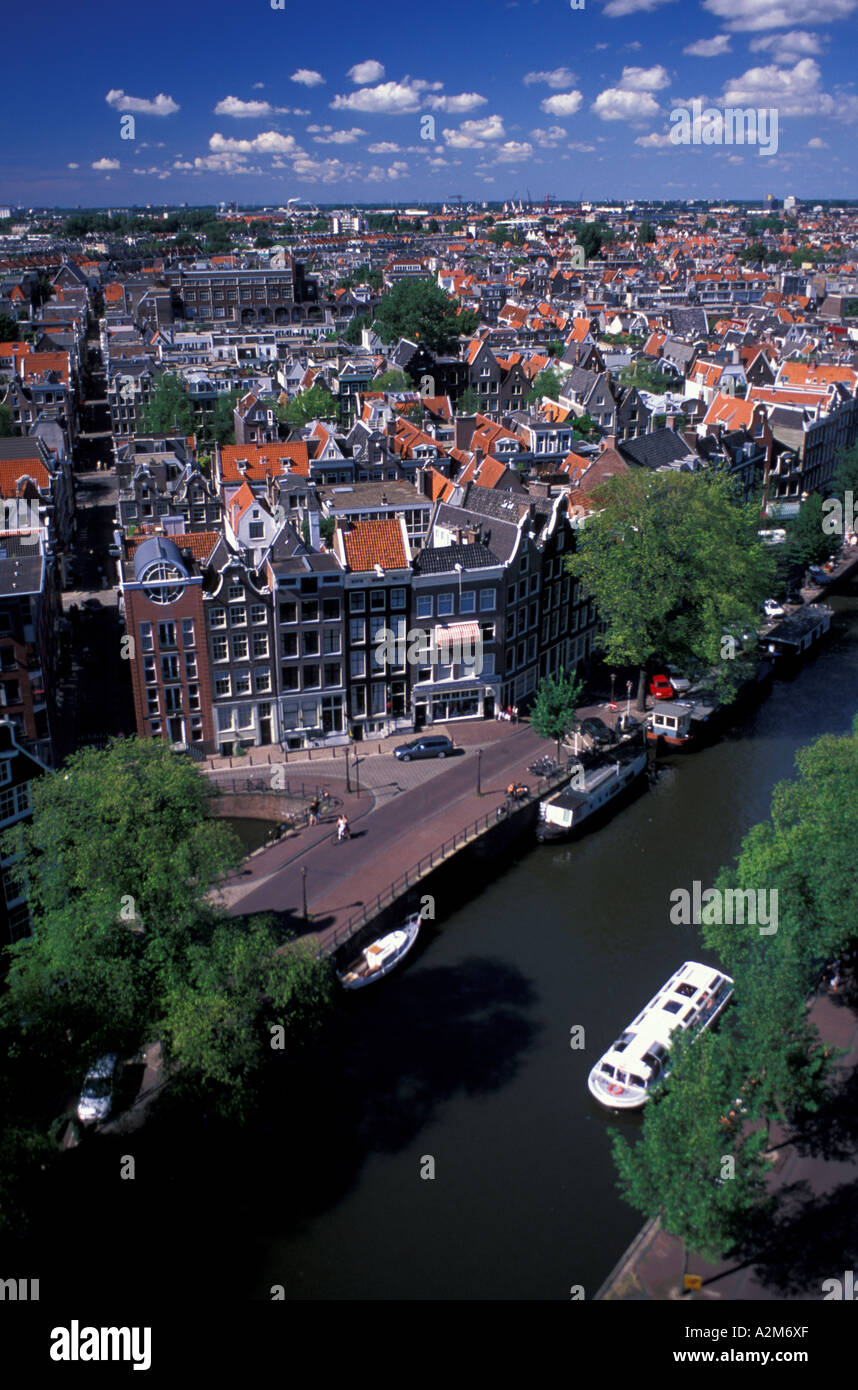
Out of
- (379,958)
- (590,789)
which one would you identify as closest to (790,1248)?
(379,958)

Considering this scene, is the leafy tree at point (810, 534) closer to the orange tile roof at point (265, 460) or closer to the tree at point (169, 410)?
the orange tile roof at point (265, 460)

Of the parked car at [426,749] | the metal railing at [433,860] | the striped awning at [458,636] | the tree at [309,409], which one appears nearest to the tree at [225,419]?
the tree at [309,409]

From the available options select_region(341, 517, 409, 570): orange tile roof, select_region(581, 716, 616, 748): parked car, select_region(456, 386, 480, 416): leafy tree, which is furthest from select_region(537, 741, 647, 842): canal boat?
select_region(456, 386, 480, 416): leafy tree

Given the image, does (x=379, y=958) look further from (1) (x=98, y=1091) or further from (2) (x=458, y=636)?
(2) (x=458, y=636)

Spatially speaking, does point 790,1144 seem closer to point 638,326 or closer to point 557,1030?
point 557,1030

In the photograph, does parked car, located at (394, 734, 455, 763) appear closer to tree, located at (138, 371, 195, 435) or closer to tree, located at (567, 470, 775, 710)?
tree, located at (567, 470, 775, 710)
